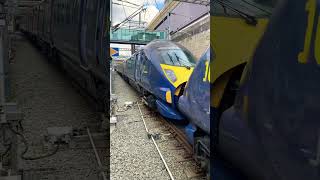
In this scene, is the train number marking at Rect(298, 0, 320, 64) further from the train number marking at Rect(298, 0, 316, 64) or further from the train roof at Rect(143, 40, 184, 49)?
the train roof at Rect(143, 40, 184, 49)

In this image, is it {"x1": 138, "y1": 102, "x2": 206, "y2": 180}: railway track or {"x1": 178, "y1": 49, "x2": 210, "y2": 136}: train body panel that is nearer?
{"x1": 178, "y1": 49, "x2": 210, "y2": 136}: train body panel

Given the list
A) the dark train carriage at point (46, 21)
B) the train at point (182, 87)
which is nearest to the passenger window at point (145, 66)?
the train at point (182, 87)

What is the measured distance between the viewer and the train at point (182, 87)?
3.71 metres

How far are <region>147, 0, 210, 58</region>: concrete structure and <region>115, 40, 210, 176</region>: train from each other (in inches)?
27.4

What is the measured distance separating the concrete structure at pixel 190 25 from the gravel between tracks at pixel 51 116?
2.65m

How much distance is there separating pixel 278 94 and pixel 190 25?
50.6 feet

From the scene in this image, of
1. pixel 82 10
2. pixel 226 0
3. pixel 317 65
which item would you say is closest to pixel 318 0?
pixel 317 65

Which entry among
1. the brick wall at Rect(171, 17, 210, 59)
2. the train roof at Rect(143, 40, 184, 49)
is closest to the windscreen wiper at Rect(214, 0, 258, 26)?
the train roof at Rect(143, 40, 184, 49)

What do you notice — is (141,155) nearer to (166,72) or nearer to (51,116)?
(51,116)

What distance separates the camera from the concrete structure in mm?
12352

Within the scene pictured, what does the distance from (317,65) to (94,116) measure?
4.43 metres

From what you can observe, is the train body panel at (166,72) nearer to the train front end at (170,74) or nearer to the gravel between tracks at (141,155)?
the train front end at (170,74)

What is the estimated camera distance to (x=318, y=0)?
110 centimetres

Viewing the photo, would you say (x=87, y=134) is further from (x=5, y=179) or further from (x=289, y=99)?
(x=289, y=99)
